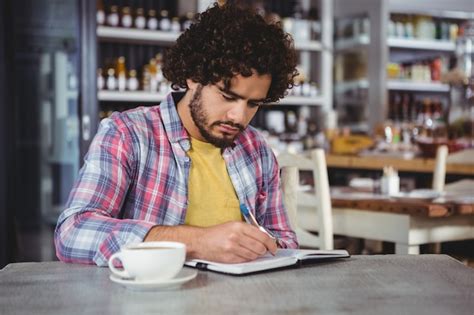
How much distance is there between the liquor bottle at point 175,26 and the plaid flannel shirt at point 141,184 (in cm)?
345

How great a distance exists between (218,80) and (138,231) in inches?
17.1

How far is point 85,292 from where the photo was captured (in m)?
1.25

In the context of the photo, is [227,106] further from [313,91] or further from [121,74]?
[313,91]

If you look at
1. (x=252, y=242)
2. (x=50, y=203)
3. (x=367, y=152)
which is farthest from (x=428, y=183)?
(x=252, y=242)

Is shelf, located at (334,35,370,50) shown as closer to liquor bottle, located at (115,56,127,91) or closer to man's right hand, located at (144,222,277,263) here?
liquor bottle, located at (115,56,127,91)

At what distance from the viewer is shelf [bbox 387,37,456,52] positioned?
704 cm

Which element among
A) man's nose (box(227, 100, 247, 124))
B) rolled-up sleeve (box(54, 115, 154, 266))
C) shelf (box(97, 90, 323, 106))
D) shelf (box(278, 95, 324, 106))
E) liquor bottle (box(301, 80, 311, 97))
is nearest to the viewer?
rolled-up sleeve (box(54, 115, 154, 266))

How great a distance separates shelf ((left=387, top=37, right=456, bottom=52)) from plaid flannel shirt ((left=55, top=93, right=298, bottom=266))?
5.28 metres

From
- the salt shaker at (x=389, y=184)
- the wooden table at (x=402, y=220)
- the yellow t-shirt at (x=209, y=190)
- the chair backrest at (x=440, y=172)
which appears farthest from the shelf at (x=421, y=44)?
the yellow t-shirt at (x=209, y=190)

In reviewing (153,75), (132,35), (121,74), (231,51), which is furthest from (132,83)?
(231,51)

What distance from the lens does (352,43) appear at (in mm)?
6863

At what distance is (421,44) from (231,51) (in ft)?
18.9

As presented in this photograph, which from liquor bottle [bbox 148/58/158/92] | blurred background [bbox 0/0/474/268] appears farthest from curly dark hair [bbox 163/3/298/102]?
liquor bottle [bbox 148/58/158/92]

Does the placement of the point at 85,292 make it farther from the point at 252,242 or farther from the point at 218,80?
the point at 218,80
